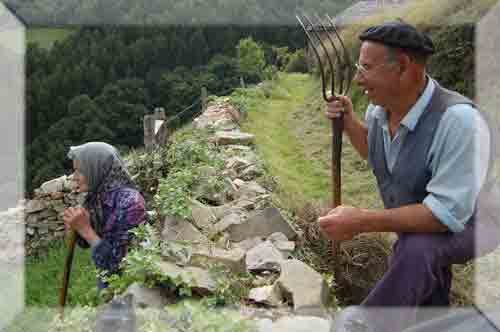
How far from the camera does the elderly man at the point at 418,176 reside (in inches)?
57.7

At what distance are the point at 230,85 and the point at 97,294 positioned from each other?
17.9ft

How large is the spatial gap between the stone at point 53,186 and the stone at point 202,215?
438 cm

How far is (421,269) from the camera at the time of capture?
1500 mm

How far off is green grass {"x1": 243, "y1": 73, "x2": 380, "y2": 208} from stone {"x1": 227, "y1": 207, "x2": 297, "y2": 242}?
25.7 inches

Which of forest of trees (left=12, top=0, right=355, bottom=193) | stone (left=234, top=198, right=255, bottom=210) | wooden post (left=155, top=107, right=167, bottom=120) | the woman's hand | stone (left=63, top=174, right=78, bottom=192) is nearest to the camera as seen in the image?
the woman's hand

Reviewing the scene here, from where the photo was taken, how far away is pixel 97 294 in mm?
2391

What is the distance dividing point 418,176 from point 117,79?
18.4 ft

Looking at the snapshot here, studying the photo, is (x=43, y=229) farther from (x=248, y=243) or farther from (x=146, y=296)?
(x=146, y=296)

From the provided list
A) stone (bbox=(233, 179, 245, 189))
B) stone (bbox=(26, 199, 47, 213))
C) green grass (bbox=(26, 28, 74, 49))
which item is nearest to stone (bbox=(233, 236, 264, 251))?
stone (bbox=(233, 179, 245, 189))

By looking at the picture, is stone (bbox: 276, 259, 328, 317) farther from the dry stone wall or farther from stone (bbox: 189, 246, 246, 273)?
the dry stone wall

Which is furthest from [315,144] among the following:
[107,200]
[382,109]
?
[382,109]

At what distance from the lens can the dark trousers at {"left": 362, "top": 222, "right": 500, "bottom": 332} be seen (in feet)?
4.93

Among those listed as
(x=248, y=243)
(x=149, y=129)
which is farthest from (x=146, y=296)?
(x=149, y=129)

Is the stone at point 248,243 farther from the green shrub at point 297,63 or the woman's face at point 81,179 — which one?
the green shrub at point 297,63
